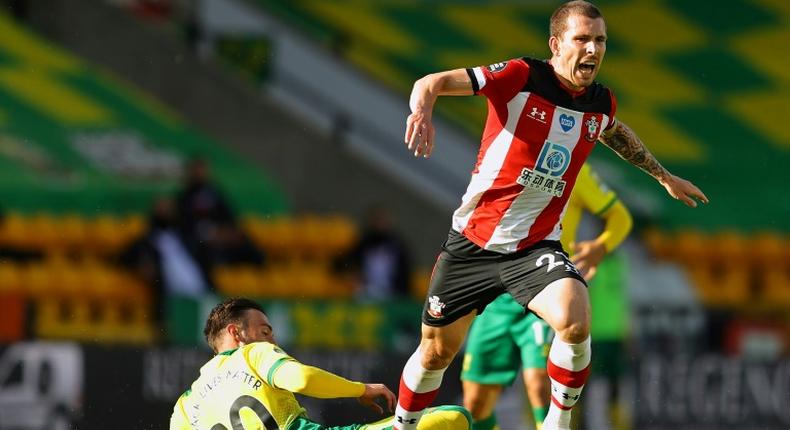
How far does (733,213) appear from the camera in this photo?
1638 cm

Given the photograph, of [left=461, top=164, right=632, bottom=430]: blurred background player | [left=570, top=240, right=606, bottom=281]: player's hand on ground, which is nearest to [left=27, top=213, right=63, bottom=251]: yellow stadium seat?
[left=461, top=164, right=632, bottom=430]: blurred background player

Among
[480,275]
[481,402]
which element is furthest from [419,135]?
[481,402]

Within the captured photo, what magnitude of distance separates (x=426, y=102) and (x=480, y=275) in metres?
1.07

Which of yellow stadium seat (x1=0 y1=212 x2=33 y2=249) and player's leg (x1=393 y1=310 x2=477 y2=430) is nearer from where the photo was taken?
player's leg (x1=393 y1=310 x2=477 y2=430)

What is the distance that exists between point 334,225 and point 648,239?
10.9 ft

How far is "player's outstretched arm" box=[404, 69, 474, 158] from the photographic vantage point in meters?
5.49

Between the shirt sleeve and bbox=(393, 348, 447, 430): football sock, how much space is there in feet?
4.19

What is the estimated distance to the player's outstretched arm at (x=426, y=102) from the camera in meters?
5.49

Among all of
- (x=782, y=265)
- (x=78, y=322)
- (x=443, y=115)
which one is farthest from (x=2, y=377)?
(x=782, y=265)

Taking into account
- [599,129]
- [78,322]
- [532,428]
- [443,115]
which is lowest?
[78,322]

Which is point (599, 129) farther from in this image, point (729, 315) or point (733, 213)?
point (733, 213)

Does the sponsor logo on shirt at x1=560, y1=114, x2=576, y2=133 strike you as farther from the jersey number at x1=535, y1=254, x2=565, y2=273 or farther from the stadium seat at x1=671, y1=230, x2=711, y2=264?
the stadium seat at x1=671, y1=230, x2=711, y2=264

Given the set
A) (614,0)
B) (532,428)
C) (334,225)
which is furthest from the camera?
(614,0)

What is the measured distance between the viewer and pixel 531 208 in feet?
20.9
